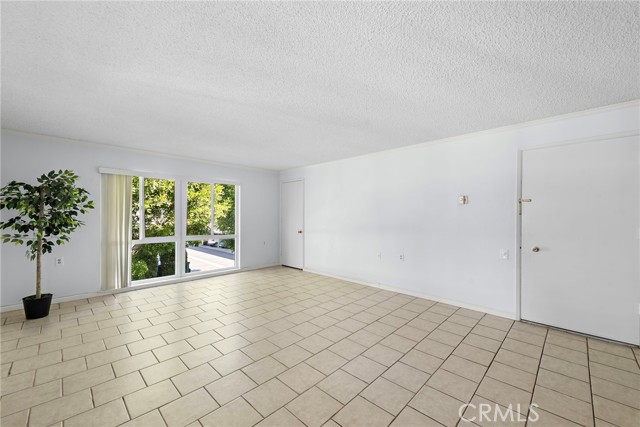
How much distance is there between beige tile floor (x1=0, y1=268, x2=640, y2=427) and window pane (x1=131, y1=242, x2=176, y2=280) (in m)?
1.47

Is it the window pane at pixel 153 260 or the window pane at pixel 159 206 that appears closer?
the window pane at pixel 159 206

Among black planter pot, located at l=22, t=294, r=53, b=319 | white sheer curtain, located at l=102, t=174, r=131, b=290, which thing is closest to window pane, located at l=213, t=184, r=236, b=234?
white sheer curtain, located at l=102, t=174, r=131, b=290

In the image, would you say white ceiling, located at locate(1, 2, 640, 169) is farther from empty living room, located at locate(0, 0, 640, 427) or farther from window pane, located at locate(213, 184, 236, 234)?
window pane, located at locate(213, 184, 236, 234)

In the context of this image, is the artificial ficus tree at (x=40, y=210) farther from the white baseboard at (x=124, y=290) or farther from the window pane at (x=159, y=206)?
the window pane at (x=159, y=206)

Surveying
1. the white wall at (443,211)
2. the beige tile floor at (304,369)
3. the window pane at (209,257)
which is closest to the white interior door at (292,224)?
the white wall at (443,211)

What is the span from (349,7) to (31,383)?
348 cm

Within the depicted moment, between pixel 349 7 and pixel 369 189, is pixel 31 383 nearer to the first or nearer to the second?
pixel 349 7

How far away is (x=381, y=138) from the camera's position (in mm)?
3918

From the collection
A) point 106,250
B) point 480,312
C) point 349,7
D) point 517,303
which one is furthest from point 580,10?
point 106,250

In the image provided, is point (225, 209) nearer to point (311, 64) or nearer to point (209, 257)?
point (209, 257)

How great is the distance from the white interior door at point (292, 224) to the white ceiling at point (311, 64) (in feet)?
10.0

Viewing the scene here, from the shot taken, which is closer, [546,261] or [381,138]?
[546,261]

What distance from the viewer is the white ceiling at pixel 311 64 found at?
1.48 meters

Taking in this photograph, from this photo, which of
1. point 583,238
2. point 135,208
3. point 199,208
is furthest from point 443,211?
point 135,208
